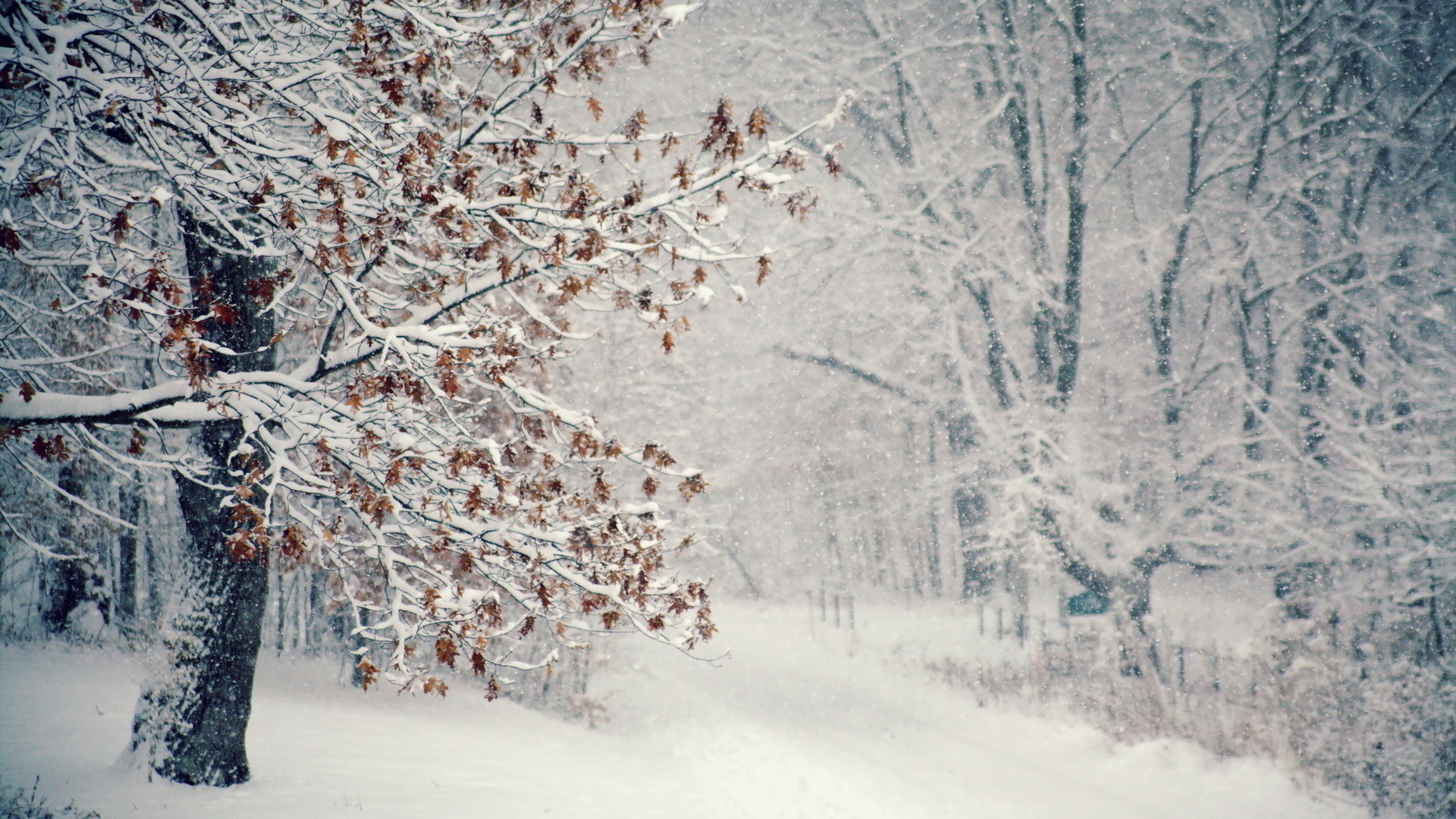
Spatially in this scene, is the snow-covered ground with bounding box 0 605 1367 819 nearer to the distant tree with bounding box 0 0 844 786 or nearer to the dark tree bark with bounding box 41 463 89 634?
the dark tree bark with bounding box 41 463 89 634

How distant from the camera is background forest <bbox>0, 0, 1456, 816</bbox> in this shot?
12.0 meters

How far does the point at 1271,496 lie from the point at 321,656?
17375 millimetres

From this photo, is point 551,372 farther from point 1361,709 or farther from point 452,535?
point 1361,709

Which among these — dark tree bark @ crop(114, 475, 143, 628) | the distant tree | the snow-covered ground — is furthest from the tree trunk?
dark tree bark @ crop(114, 475, 143, 628)

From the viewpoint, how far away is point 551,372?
14930mm

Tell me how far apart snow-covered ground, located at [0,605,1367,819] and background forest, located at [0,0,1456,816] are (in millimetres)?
845

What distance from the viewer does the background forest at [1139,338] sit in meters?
12.0

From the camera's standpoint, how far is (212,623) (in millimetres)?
6211

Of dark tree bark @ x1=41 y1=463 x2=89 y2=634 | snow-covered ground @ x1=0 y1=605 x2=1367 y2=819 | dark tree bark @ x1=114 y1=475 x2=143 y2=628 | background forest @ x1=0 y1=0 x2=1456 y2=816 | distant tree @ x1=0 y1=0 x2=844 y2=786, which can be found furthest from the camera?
dark tree bark @ x1=41 y1=463 x2=89 y2=634

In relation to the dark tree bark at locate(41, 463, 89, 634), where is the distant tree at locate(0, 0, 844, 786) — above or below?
above

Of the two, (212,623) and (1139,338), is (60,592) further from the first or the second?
(1139,338)

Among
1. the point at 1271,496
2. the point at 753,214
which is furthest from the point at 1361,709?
the point at 753,214

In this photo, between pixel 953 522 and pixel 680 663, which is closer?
pixel 680 663

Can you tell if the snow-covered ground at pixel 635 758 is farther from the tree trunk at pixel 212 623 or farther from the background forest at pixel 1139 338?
the background forest at pixel 1139 338
